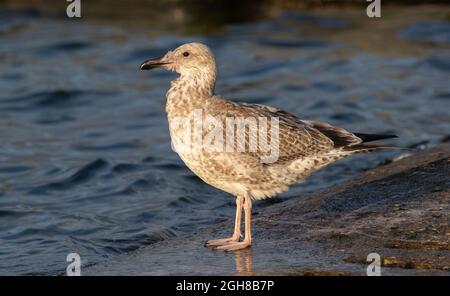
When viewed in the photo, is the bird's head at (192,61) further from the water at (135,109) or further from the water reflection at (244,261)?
A: the water at (135,109)

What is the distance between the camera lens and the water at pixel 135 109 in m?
9.43

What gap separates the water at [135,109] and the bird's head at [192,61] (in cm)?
191

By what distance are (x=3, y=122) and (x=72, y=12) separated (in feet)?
16.9

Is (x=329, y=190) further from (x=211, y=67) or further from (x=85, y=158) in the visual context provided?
(x=85, y=158)

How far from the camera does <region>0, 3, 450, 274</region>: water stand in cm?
943

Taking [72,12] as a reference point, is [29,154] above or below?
below

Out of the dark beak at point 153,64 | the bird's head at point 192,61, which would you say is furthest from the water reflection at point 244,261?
the dark beak at point 153,64

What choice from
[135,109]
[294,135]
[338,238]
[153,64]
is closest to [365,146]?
[294,135]

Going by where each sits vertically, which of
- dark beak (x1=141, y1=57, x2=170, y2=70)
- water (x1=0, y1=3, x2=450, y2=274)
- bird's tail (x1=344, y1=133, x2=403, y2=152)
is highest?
dark beak (x1=141, y1=57, x2=170, y2=70)

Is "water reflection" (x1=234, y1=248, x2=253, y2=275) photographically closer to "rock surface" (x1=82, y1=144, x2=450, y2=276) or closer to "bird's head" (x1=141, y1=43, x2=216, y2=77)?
"rock surface" (x1=82, y1=144, x2=450, y2=276)

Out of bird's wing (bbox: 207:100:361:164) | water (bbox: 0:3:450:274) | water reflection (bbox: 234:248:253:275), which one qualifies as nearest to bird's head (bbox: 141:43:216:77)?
bird's wing (bbox: 207:100:361:164)

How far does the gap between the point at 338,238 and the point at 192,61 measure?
1.83m

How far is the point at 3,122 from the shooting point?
13.4 meters
